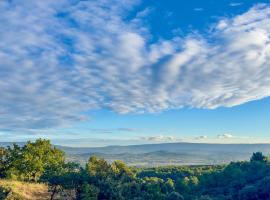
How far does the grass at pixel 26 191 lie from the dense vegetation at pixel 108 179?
1.43m

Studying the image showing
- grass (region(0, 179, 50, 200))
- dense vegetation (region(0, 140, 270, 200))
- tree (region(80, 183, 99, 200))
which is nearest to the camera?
grass (region(0, 179, 50, 200))

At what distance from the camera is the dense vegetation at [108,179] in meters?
60.7

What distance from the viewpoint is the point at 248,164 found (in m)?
110

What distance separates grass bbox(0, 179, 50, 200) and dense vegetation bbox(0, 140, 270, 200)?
1.43m

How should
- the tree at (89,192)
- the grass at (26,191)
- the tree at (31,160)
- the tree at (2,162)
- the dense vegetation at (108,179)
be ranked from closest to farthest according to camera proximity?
the grass at (26,191) < the tree at (89,192) < the dense vegetation at (108,179) < the tree at (2,162) < the tree at (31,160)

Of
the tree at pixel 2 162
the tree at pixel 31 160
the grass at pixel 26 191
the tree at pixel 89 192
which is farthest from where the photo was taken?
the tree at pixel 31 160

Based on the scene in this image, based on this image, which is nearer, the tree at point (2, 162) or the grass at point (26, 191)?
the grass at point (26, 191)

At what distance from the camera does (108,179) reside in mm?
61438

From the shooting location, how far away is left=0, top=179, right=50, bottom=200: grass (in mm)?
54562

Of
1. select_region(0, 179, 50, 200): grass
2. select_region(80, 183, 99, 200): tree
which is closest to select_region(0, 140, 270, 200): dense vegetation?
select_region(80, 183, 99, 200): tree

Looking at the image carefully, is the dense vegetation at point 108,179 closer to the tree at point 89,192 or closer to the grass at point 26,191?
the tree at point 89,192

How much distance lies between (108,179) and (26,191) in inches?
512

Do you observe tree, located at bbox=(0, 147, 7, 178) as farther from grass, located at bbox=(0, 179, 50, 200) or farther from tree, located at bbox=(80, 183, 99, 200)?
tree, located at bbox=(80, 183, 99, 200)

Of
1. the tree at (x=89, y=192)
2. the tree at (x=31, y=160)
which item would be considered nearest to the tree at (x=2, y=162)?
the tree at (x=31, y=160)
